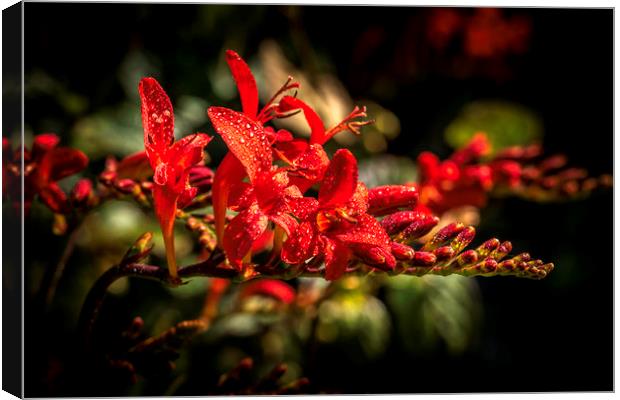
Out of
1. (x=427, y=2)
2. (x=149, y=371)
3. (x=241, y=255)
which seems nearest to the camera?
(x=241, y=255)

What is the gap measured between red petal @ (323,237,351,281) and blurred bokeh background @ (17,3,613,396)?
0.37 m

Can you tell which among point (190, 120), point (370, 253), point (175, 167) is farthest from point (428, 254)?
point (190, 120)

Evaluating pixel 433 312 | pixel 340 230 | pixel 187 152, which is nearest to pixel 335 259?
pixel 340 230

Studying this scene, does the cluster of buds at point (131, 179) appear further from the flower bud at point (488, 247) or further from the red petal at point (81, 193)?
the flower bud at point (488, 247)

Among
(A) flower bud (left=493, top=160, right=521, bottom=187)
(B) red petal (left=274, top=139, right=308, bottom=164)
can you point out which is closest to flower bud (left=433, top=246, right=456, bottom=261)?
(B) red petal (left=274, top=139, right=308, bottom=164)

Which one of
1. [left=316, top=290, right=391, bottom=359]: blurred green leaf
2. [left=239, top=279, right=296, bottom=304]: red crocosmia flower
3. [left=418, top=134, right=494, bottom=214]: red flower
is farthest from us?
[left=316, top=290, right=391, bottom=359]: blurred green leaf

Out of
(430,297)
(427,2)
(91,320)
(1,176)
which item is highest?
(427,2)

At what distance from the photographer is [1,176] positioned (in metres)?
0.77

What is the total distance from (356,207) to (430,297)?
31.6 inches

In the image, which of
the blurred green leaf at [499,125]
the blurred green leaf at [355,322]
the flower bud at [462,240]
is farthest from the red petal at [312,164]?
the blurred green leaf at [499,125]

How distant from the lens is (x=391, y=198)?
2.04 ft

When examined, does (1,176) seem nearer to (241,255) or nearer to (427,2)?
(241,255)

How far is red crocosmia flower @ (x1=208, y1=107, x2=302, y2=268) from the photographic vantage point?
564 millimetres

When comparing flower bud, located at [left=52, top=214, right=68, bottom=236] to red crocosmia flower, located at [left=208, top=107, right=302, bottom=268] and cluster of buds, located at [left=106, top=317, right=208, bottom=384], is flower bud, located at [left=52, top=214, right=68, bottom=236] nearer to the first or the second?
cluster of buds, located at [left=106, top=317, right=208, bottom=384]
